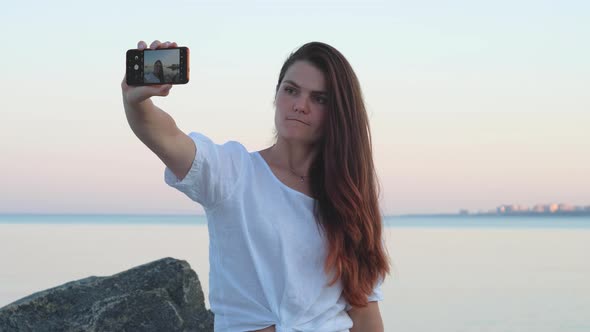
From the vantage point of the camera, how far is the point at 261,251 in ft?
11.9

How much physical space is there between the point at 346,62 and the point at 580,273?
19.6 meters

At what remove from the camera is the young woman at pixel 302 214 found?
3.61m

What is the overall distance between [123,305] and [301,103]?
8.90ft

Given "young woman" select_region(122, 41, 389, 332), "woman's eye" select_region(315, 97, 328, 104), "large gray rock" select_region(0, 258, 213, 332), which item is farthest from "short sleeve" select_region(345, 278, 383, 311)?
"large gray rock" select_region(0, 258, 213, 332)

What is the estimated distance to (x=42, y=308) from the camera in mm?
5992

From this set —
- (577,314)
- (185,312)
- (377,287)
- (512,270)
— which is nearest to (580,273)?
(512,270)

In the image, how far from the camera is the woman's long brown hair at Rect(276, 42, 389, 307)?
3.77 metres

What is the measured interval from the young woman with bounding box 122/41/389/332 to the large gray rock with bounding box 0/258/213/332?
2.24 meters

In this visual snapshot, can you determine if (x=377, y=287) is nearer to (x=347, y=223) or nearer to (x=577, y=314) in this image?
(x=347, y=223)

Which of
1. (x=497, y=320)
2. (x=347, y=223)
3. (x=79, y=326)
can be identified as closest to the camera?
(x=347, y=223)

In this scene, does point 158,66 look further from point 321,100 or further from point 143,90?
point 321,100

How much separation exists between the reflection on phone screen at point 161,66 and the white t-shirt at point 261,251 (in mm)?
620

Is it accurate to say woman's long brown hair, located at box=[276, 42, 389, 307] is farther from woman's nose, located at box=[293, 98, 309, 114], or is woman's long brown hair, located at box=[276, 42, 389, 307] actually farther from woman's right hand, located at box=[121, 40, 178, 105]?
woman's right hand, located at box=[121, 40, 178, 105]

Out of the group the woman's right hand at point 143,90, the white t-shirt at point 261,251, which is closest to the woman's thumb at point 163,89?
the woman's right hand at point 143,90
